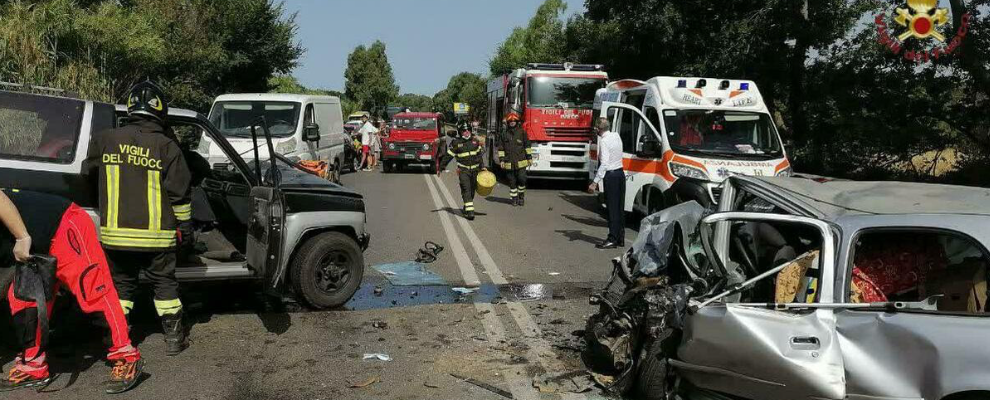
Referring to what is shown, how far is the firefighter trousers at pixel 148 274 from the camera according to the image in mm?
5027

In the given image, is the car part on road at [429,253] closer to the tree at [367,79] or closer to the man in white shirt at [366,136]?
the man in white shirt at [366,136]

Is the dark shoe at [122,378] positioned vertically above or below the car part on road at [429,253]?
above

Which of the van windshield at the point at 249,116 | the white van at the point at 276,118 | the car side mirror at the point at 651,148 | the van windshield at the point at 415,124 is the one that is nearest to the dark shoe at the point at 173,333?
the car side mirror at the point at 651,148

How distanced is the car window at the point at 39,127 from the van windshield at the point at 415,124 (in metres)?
18.2

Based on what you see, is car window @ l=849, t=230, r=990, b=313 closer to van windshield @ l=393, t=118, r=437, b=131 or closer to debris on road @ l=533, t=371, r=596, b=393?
debris on road @ l=533, t=371, r=596, b=393

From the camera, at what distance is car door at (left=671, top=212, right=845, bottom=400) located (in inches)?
138

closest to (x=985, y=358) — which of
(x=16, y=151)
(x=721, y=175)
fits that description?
(x=16, y=151)

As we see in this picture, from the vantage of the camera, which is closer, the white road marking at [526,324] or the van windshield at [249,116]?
the white road marking at [526,324]

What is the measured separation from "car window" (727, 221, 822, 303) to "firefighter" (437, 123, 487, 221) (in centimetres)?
827

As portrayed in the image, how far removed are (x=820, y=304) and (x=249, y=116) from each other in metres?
13.0

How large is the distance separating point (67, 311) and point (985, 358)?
6.10 metres

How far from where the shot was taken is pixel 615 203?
32.8 feet

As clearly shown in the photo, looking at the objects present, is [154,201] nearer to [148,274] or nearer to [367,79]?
[148,274]

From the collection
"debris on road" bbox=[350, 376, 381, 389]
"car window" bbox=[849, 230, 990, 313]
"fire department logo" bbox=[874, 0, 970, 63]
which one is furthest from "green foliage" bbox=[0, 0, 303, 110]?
"fire department logo" bbox=[874, 0, 970, 63]
